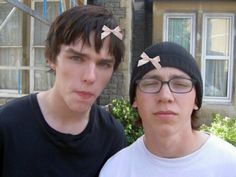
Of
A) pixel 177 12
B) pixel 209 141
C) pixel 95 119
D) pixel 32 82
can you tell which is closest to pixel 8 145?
pixel 95 119

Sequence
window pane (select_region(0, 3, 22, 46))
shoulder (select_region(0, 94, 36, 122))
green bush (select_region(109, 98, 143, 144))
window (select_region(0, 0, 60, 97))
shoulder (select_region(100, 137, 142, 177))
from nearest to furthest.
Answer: shoulder (select_region(100, 137, 142, 177))
shoulder (select_region(0, 94, 36, 122))
green bush (select_region(109, 98, 143, 144))
window (select_region(0, 0, 60, 97))
window pane (select_region(0, 3, 22, 46))

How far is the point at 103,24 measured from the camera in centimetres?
195

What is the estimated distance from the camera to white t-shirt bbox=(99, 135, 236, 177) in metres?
1.69

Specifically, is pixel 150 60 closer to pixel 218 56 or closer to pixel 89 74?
pixel 89 74

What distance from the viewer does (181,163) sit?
175 centimetres

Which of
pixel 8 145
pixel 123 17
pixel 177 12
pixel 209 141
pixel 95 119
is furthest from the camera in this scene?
pixel 177 12

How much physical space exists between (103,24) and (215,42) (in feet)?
25.5

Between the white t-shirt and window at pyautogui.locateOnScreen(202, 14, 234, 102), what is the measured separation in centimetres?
769

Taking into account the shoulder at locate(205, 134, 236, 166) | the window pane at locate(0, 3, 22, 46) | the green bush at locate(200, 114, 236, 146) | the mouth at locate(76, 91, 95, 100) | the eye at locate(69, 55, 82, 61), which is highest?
the window pane at locate(0, 3, 22, 46)

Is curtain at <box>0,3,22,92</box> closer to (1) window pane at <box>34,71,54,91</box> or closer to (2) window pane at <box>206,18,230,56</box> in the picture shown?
(1) window pane at <box>34,71,54,91</box>

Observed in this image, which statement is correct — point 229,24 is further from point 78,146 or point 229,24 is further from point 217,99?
point 78,146

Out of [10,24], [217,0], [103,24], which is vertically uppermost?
[217,0]

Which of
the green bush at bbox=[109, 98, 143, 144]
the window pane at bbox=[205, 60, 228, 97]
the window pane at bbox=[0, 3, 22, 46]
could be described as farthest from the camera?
the window pane at bbox=[205, 60, 228, 97]

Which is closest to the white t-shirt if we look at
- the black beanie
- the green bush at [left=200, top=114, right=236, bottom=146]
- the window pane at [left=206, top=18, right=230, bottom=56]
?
the black beanie
